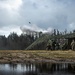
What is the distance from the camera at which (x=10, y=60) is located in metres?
70.9

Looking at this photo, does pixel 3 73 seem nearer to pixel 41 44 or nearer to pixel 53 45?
pixel 53 45

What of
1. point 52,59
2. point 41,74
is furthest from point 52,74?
point 52,59

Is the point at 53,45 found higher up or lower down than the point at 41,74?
higher up

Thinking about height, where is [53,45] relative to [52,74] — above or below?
above

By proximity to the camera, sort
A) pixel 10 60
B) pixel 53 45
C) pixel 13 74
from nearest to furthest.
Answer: pixel 13 74
pixel 10 60
pixel 53 45

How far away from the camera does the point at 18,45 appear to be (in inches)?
7638

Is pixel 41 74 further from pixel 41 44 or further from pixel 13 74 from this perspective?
pixel 41 44

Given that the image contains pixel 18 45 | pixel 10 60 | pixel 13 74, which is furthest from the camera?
pixel 18 45

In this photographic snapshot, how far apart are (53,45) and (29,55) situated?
99.5 feet

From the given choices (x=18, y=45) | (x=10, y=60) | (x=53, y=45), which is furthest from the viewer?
(x=18, y=45)

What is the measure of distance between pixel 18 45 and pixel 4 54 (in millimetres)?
114758

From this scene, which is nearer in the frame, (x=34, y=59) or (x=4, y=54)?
(x=34, y=59)

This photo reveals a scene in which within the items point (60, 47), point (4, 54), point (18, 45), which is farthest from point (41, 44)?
point (4, 54)

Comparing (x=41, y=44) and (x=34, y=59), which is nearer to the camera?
(x=34, y=59)
